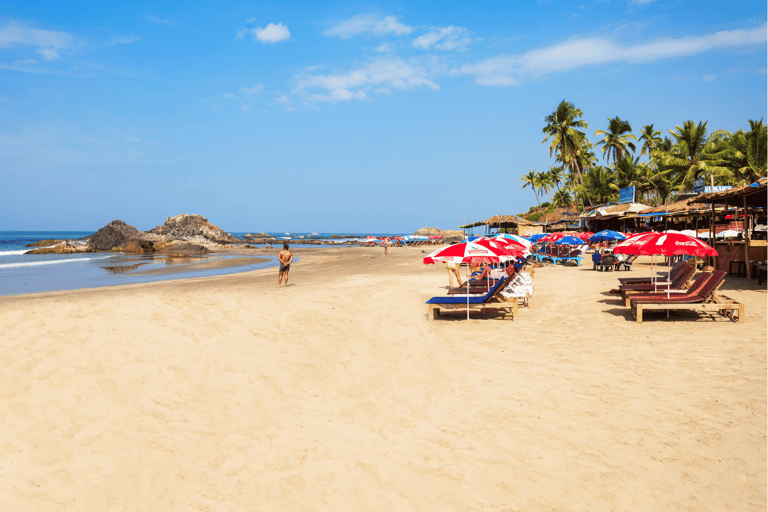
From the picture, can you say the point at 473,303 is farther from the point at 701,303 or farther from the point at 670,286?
the point at 670,286

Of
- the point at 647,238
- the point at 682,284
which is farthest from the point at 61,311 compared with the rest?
the point at 682,284

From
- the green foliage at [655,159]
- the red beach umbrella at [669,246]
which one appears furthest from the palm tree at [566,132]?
the red beach umbrella at [669,246]

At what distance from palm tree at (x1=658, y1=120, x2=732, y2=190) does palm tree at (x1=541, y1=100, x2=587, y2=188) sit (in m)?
10.6

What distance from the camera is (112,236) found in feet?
164

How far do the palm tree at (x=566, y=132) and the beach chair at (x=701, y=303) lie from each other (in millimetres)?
48156

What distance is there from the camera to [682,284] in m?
10.9

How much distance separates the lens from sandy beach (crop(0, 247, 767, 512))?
3.69m

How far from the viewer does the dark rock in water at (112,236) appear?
49.0 metres

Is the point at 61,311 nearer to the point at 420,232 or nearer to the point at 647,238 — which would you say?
the point at 647,238

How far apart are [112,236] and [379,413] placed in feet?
177

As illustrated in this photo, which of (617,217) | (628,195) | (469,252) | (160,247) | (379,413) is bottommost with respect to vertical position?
(379,413)

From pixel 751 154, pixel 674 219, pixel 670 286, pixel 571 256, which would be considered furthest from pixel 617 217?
pixel 670 286

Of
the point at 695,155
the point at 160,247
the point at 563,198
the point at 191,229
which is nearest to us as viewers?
the point at 695,155

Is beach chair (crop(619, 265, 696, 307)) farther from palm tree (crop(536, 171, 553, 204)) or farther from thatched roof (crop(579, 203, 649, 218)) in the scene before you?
palm tree (crop(536, 171, 553, 204))
